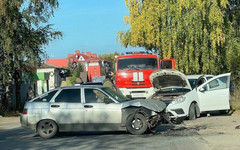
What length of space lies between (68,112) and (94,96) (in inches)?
37.4

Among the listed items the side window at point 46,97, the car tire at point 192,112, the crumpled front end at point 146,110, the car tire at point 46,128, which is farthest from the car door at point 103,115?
the car tire at point 192,112

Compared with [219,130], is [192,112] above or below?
above

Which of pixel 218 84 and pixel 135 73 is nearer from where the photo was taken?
pixel 218 84

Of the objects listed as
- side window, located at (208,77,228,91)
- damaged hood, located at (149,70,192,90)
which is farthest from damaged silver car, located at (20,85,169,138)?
side window, located at (208,77,228,91)

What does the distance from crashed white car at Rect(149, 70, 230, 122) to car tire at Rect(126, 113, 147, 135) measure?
9.70 feet

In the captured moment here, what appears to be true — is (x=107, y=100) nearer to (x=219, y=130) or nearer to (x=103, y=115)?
(x=103, y=115)

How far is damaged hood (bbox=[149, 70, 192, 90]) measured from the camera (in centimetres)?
1561

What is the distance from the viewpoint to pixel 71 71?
6700cm

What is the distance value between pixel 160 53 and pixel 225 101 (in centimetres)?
1048

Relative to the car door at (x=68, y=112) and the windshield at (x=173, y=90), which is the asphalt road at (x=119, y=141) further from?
the windshield at (x=173, y=90)

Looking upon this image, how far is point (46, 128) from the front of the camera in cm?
1158

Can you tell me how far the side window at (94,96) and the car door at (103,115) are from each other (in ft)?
0.14

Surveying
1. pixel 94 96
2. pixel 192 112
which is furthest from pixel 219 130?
pixel 94 96

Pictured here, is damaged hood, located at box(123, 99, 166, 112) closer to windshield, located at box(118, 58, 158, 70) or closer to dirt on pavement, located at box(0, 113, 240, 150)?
dirt on pavement, located at box(0, 113, 240, 150)
